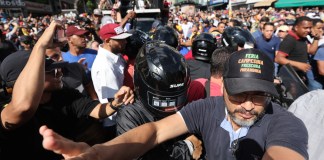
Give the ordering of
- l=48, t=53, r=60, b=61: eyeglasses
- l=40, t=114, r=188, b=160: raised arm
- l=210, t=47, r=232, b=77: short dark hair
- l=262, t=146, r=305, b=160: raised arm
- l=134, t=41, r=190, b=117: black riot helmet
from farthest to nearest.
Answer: l=48, t=53, r=60, b=61: eyeglasses → l=210, t=47, r=232, b=77: short dark hair → l=134, t=41, r=190, b=117: black riot helmet → l=262, t=146, r=305, b=160: raised arm → l=40, t=114, r=188, b=160: raised arm

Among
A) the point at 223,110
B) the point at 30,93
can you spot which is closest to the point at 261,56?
the point at 223,110

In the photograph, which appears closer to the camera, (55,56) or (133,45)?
(55,56)

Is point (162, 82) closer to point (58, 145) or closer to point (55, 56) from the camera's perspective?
point (58, 145)

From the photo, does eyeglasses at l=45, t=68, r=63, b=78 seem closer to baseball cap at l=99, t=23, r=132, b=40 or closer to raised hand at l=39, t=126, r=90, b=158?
raised hand at l=39, t=126, r=90, b=158

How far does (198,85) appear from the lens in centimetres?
243

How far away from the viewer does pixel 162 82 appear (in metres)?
1.71

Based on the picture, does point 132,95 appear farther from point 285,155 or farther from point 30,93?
point 285,155

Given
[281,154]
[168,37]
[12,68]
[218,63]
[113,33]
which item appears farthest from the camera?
[168,37]

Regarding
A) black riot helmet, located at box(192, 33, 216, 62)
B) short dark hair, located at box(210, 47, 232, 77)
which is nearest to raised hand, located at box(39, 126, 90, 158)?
short dark hair, located at box(210, 47, 232, 77)

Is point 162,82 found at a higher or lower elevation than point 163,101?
higher

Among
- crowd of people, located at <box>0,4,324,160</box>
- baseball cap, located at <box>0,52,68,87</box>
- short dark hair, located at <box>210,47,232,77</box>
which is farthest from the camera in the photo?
short dark hair, located at <box>210,47,232,77</box>

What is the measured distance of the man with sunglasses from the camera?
1.35m

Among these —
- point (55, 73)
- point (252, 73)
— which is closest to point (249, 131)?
point (252, 73)

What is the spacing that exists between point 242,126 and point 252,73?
0.30 meters
